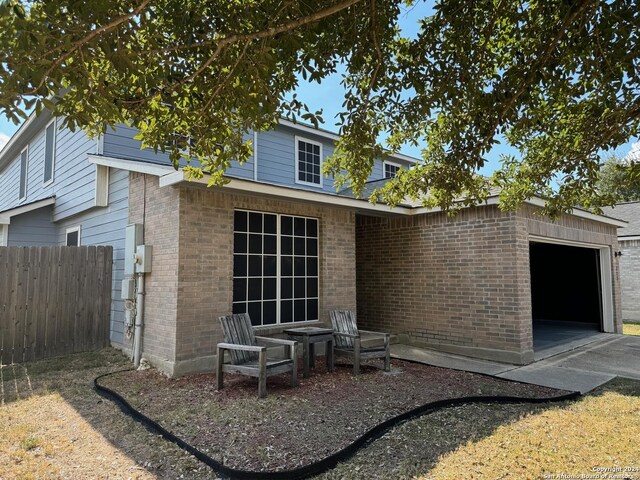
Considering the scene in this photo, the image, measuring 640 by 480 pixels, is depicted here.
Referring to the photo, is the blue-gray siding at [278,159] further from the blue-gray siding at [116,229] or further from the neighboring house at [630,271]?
the neighboring house at [630,271]

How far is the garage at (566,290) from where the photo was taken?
12.4 metres

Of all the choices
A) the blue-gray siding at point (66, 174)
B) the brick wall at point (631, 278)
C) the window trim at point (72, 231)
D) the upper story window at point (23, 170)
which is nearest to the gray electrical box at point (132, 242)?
the blue-gray siding at point (66, 174)

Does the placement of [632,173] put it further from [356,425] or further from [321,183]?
[321,183]

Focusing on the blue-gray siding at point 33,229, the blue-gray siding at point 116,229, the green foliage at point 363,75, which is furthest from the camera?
the blue-gray siding at point 33,229

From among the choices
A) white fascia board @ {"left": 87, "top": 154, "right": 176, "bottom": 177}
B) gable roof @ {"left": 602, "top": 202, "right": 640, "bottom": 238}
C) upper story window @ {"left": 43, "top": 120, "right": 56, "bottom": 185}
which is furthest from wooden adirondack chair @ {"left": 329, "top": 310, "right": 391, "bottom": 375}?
gable roof @ {"left": 602, "top": 202, "right": 640, "bottom": 238}

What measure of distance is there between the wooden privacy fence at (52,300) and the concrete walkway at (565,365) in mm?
6083

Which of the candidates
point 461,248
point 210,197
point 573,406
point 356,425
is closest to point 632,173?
point 573,406

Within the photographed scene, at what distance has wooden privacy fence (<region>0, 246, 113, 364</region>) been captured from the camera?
7.33m

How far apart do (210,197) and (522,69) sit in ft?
15.9

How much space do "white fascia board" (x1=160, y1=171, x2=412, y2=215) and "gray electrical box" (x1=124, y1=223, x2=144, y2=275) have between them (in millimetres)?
1319

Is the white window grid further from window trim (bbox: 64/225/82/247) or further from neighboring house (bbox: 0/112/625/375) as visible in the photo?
window trim (bbox: 64/225/82/247)

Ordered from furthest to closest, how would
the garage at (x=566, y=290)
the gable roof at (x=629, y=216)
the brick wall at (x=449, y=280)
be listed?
the gable roof at (x=629, y=216), the garage at (x=566, y=290), the brick wall at (x=449, y=280)

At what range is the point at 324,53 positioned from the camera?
4.70 metres

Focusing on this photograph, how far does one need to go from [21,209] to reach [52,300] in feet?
12.9
